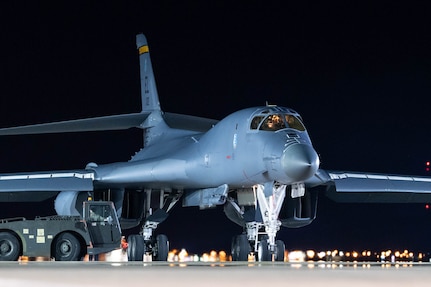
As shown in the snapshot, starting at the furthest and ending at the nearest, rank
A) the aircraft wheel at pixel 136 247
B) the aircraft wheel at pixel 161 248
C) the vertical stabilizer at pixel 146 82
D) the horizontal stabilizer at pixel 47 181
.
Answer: the vertical stabilizer at pixel 146 82 → the horizontal stabilizer at pixel 47 181 → the aircraft wheel at pixel 161 248 → the aircraft wheel at pixel 136 247

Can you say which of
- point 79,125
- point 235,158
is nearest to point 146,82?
point 79,125

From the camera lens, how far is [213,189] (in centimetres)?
2167

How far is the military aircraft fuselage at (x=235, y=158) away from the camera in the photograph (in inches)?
722

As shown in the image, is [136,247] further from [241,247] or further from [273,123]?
[273,123]

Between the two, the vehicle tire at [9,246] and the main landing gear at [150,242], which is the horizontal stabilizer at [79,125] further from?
the vehicle tire at [9,246]

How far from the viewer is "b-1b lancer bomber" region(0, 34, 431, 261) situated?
62.3 feet

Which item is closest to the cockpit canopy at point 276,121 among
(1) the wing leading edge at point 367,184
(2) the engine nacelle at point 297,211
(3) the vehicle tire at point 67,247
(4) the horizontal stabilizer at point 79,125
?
(1) the wing leading edge at point 367,184

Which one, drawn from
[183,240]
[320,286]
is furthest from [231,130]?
[183,240]

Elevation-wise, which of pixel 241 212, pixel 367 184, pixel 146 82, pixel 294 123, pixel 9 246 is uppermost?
pixel 146 82

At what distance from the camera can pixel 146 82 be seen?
31.0m

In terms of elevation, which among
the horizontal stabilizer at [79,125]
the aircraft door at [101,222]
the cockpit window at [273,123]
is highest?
the horizontal stabilizer at [79,125]

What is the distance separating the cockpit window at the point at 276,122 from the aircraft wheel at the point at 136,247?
4413 millimetres

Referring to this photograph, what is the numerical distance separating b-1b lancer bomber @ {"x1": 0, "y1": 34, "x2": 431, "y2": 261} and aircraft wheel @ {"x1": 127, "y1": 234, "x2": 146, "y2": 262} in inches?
1.0

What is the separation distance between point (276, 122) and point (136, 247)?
16.6 feet
